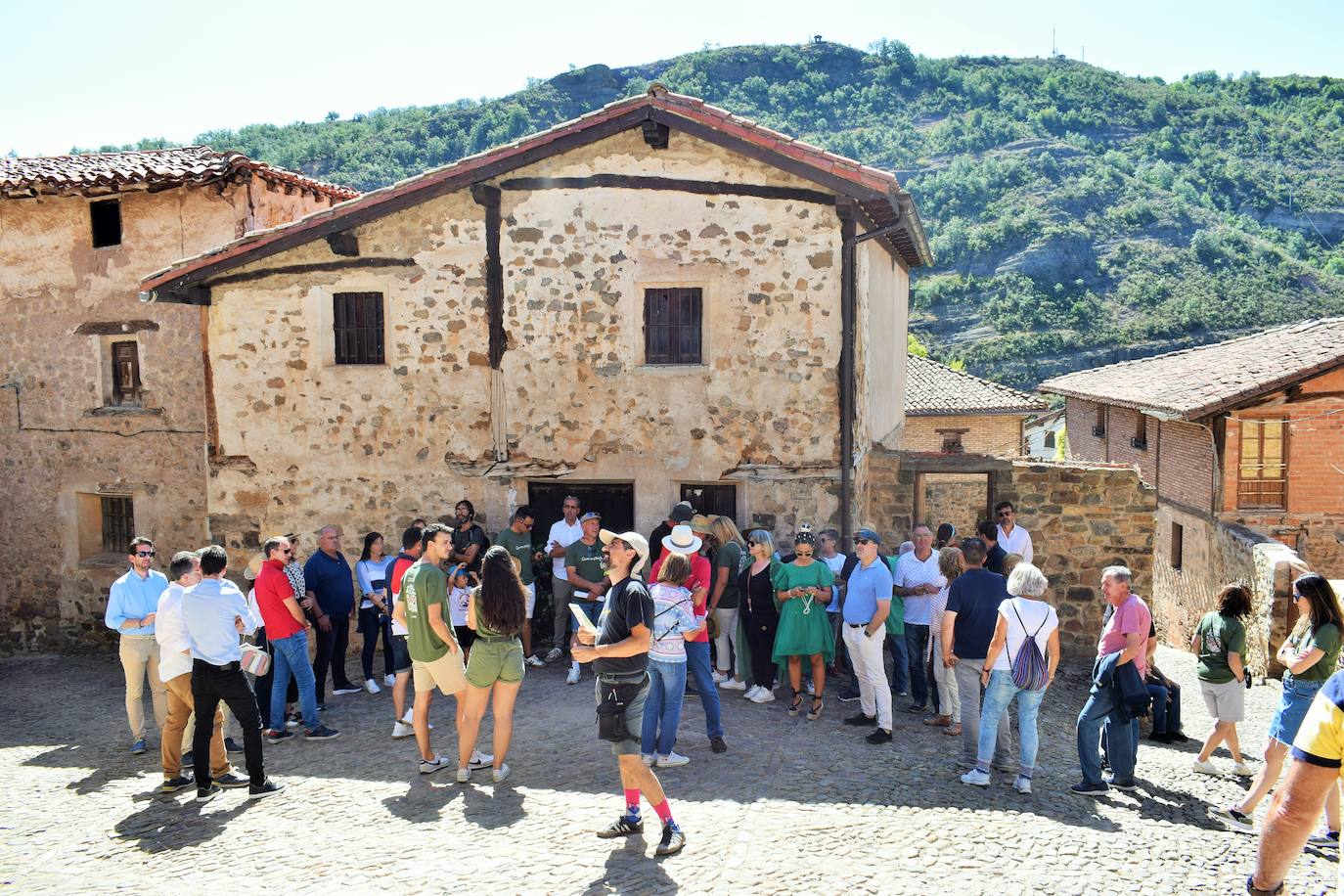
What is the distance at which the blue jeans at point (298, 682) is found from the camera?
848 centimetres

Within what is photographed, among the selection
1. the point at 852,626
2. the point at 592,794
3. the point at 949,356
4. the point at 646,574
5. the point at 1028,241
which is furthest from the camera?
the point at 1028,241

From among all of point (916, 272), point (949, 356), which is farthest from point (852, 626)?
point (916, 272)

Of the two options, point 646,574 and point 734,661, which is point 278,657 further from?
point 734,661

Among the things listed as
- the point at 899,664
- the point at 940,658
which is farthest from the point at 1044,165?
the point at 940,658

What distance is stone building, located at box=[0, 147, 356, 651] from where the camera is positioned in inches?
554

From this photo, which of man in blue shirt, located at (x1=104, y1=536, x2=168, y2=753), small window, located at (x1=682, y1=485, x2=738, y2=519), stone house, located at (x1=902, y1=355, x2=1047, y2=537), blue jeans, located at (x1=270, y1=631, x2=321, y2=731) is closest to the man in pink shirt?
small window, located at (x1=682, y1=485, x2=738, y2=519)

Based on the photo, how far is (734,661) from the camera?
973 centimetres

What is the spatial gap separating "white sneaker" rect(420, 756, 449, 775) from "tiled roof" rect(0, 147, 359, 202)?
31.2 feet

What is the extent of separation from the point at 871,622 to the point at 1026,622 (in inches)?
56.2

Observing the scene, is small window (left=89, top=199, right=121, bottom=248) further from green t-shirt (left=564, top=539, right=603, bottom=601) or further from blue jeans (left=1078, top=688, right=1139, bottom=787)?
blue jeans (left=1078, top=688, right=1139, bottom=787)

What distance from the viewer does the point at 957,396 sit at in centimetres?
2775

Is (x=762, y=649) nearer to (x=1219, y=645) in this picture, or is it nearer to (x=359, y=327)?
(x=1219, y=645)

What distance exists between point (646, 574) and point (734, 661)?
51.7 inches

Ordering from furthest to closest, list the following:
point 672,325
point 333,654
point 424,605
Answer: point 672,325, point 333,654, point 424,605
